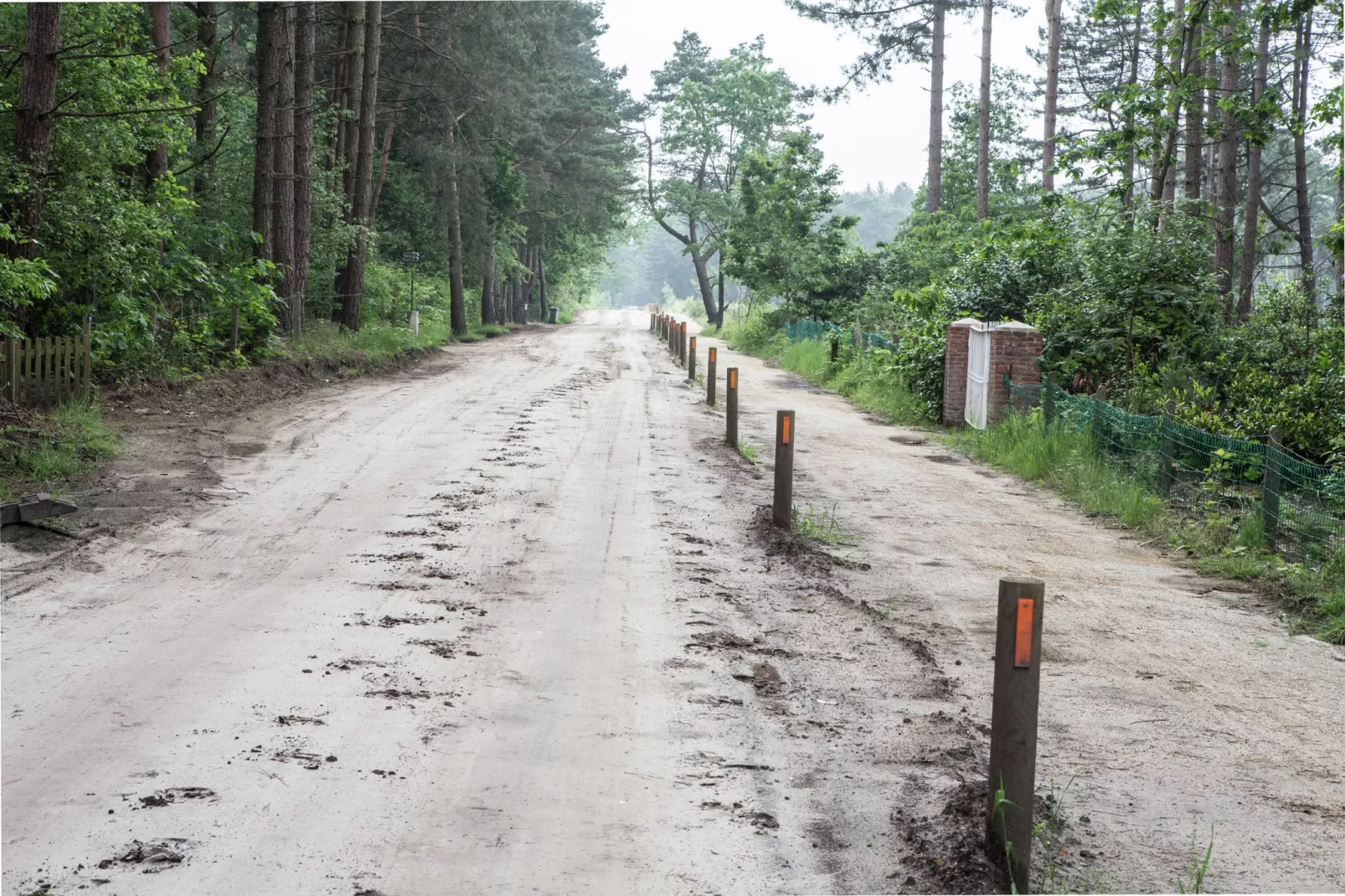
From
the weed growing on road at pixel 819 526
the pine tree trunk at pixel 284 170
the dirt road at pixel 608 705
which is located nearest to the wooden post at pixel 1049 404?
the dirt road at pixel 608 705

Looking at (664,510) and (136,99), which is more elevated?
(136,99)

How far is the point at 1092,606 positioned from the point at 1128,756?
2833mm

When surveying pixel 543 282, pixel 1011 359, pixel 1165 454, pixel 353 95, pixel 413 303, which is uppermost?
pixel 353 95

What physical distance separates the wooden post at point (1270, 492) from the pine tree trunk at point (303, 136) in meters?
18.2

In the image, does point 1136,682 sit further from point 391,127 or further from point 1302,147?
point 1302,147

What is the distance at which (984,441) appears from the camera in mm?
15602

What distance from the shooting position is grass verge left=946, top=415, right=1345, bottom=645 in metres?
8.23

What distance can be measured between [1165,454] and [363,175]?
22.8 metres

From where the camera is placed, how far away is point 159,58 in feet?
64.3

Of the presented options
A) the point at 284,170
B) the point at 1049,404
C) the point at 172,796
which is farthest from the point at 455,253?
the point at 172,796

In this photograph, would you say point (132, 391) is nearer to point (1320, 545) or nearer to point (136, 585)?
point (136, 585)

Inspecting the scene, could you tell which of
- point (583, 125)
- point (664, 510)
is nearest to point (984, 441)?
point (664, 510)

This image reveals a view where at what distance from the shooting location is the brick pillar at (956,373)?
1805 centimetres

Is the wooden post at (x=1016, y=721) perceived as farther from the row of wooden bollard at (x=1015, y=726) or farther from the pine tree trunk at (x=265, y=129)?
the pine tree trunk at (x=265, y=129)
